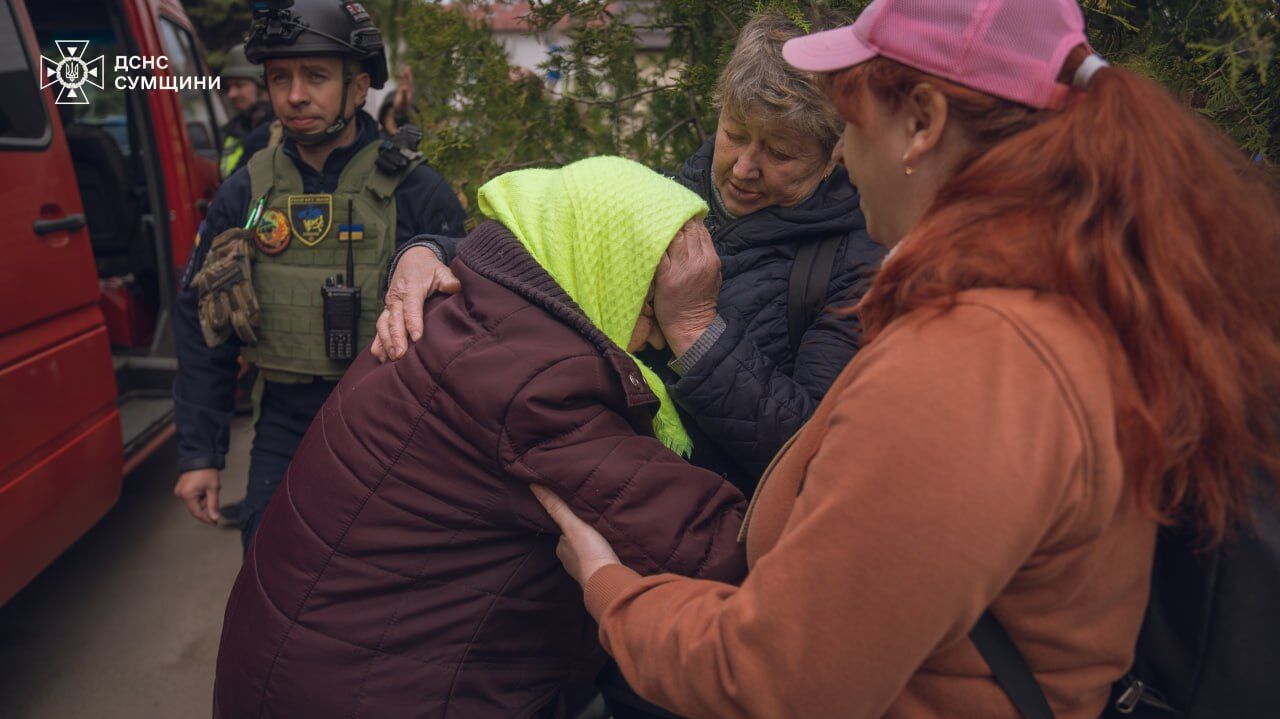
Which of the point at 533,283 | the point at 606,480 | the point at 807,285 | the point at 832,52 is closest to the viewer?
the point at 832,52

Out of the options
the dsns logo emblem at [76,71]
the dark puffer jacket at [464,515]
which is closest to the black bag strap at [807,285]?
the dark puffer jacket at [464,515]

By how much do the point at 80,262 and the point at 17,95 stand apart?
1.98 ft

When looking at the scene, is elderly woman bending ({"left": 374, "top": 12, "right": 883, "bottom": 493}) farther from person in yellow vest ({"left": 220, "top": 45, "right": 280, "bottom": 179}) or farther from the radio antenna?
person in yellow vest ({"left": 220, "top": 45, "right": 280, "bottom": 179})

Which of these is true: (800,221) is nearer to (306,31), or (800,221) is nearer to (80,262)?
(306,31)

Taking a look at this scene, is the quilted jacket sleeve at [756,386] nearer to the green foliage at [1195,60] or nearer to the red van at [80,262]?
the green foliage at [1195,60]

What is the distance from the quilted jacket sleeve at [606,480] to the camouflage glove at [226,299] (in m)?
1.63

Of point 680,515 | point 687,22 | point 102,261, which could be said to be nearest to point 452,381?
point 680,515

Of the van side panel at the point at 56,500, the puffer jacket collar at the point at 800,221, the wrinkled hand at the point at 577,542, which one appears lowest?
the van side panel at the point at 56,500

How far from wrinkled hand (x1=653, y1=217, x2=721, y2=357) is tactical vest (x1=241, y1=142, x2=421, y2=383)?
1386 millimetres

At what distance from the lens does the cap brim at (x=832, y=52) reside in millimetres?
1137

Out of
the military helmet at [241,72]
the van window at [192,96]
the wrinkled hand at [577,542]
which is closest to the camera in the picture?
the wrinkled hand at [577,542]

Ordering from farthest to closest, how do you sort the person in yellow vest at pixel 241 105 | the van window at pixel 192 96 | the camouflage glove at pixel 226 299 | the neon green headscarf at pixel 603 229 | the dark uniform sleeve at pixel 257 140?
1. the person in yellow vest at pixel 241 105
2. the dark uniform sleeve at pixel 257 140
3. the van window at pixel 192 96
4. the camouflage glove at pixel 226 299
5. the neon green headscarf at pixel 603 229

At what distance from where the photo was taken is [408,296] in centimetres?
167

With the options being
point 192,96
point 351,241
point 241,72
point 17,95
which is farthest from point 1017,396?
point 241,72
